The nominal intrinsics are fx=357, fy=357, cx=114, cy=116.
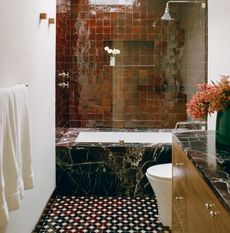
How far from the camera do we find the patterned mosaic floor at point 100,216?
110 inches

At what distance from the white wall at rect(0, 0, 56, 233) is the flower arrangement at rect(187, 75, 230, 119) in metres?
1.06

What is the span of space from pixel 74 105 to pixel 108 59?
75 cm

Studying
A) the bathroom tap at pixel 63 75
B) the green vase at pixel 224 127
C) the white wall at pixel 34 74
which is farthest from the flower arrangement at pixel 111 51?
the green vase at pixel 224 127

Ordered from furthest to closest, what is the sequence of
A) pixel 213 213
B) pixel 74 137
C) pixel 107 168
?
1. pixel 74 137
2. pixel 107 168
3. pixel 213 213

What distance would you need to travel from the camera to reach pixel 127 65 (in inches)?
186

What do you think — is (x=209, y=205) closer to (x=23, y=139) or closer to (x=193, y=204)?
(x=193, y=204)

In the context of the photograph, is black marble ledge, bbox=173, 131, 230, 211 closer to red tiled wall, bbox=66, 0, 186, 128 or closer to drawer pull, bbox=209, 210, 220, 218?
drawer pull, bbox=209, 210, 220, 218

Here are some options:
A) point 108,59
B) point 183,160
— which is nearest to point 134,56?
point 108,59

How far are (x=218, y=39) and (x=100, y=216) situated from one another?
1.87 meters

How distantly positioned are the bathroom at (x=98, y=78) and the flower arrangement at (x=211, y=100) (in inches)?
39.1

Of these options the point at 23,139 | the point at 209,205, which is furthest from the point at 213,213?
the point at 23,139

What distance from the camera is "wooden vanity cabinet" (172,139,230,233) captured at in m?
1.23

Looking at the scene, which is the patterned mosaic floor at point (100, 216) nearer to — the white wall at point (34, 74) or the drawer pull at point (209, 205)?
the white wall at point (34, 74)

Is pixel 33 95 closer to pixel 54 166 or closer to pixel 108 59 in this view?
pixel 54 166
